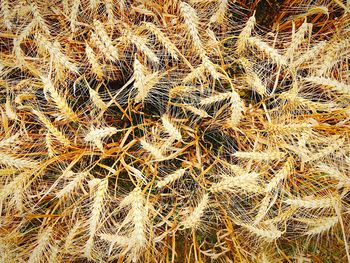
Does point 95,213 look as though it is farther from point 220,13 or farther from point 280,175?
point 220,13

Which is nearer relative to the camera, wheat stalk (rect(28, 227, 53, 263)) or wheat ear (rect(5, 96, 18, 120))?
wheat stalk (rect(28, 227, 53, 263))

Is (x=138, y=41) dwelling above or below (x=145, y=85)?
above

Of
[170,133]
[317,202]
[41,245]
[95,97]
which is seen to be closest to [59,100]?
[95,97]

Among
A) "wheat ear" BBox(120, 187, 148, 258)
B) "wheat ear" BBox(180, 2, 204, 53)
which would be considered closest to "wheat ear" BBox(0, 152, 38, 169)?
"wheat ear" BBox(120, 187, 148, 258)

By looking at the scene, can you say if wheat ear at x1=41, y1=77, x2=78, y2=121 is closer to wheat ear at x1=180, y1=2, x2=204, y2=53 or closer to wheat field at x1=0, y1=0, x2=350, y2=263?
wheat field at x1=0, y1=0, x2=350, y2=263

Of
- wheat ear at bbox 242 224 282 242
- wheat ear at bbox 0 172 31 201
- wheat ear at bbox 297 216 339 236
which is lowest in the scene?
wheat ear at bbox 0 172 31 201

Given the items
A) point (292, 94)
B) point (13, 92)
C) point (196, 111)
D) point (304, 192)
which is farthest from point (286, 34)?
point (13, 92)

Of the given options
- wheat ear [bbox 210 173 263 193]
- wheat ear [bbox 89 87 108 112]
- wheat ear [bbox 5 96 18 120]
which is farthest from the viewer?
wheat ear [bbox 5 96 18 120]

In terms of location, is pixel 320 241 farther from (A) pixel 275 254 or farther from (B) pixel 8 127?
(B) pixel 8 127
